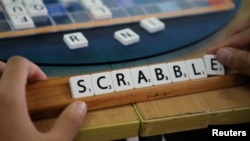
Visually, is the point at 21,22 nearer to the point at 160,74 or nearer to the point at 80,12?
the point at 80,12

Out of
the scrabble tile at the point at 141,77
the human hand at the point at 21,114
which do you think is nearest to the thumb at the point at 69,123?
the human hand at the point at 21,114

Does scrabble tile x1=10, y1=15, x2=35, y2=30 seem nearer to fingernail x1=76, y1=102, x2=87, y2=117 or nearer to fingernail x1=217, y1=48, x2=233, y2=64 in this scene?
fingernail x1=76, y1=102, x2=87, y2=117

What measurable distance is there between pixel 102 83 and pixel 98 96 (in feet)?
0.08

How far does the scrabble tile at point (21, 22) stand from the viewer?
29.4 inches

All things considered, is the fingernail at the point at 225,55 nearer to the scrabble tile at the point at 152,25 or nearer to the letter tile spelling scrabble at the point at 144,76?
the letter tile spelling scrabble at the point at 144,76

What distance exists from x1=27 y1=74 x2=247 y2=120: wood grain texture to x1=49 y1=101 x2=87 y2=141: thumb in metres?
0.02

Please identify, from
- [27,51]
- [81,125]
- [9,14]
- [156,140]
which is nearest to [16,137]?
[81,125]

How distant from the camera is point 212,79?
2.21ft

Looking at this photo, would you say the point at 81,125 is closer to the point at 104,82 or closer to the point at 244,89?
A: the point at 104,82

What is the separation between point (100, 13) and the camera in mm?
807

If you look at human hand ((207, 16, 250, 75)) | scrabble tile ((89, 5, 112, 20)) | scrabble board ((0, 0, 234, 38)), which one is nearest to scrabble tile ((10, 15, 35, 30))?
scrabble board ((0, 0, 234, 38))

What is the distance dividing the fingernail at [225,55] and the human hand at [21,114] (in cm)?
25

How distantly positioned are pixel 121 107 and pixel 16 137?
0.55 ft

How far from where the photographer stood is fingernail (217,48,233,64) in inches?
26.9
